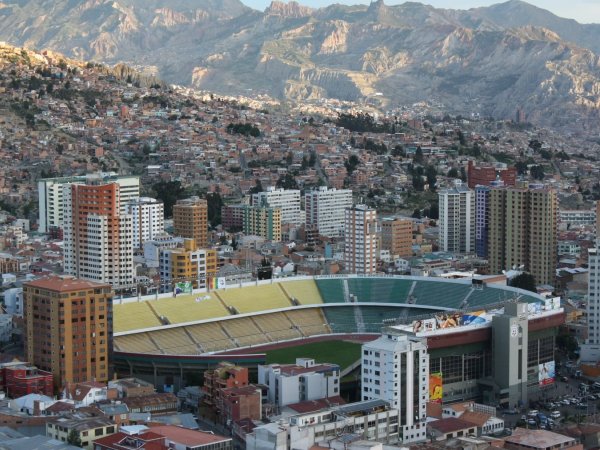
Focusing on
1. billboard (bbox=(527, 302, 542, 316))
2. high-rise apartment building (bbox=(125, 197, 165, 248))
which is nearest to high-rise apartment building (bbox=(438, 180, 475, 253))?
high-rise apartment building (bbox=(125, 197, 165, 248))

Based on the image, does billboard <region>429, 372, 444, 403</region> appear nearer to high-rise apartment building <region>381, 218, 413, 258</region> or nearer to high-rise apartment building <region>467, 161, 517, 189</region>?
high-rise apartment building <region>381, 218, 413, 258</region>

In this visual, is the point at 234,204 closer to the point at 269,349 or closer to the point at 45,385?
the point at 269,349

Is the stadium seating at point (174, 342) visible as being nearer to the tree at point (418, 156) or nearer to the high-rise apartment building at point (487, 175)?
the high-rise apartment building at point (487, 175)

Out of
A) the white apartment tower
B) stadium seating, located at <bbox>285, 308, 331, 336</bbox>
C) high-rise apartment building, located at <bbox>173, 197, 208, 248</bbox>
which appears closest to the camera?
the white apartment tower

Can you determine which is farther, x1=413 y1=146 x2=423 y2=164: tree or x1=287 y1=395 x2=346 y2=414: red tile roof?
x1=413 y1=146 x2=423 y2=164: tree

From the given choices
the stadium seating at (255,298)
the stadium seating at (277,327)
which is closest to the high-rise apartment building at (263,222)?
the stadium seating at (255,298)

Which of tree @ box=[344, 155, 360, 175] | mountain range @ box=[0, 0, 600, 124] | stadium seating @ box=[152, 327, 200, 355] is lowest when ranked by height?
stadium seating @ box=[152, 327, 200, 355]
